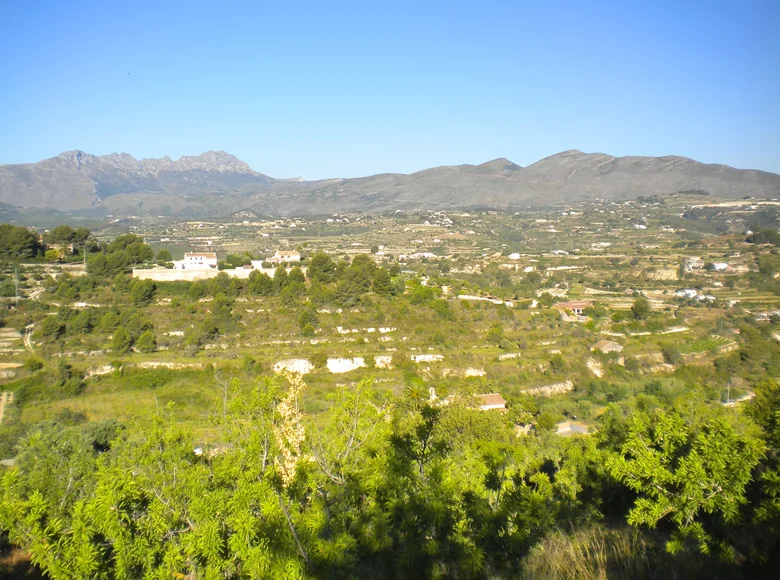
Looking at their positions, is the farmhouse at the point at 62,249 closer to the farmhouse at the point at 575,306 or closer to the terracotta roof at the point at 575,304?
the farmhouse at the point at 575,306

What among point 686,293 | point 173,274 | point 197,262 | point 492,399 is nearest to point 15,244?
point 173,274

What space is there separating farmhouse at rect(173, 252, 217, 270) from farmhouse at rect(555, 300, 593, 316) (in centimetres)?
1847

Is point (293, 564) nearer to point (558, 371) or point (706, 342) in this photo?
point (558, 371)

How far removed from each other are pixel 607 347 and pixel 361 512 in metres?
19.9

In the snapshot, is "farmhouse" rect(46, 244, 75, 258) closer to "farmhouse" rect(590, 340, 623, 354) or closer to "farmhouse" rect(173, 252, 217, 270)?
"farmhouse" rect(173, 252, 217, 270)

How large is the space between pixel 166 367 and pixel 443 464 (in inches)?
635

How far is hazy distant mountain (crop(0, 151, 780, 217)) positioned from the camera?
327 ft

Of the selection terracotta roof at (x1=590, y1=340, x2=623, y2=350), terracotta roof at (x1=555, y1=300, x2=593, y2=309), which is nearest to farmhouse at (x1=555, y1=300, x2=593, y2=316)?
terracotta roof at (x1=555, y1=300, x2=593, y2=309)

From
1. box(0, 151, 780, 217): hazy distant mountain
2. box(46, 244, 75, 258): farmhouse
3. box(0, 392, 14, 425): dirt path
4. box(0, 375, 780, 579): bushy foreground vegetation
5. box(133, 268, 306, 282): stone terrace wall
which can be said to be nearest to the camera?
box(0, 375, 780, 579): bushy foreground vegetation

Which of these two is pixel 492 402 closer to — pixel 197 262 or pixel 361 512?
pixel 361 512

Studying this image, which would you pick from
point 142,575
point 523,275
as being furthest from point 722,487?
point 523,275

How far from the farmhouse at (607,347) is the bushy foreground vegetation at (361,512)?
16.3 m

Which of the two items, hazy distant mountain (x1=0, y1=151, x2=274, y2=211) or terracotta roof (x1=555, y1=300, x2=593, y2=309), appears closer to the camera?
terracotta roof (x1=555, y1=300, x2=593, y2=309)

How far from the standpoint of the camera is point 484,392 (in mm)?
17984
